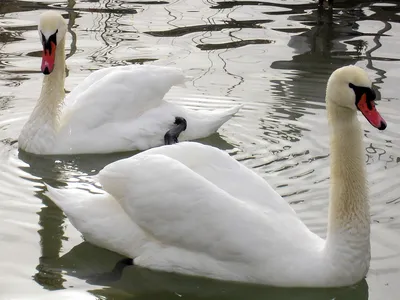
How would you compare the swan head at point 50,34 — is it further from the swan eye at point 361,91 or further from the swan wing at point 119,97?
the swan eye at point 361,91

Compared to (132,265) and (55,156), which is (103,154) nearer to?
(55,156)

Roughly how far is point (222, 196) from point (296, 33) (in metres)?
7.21

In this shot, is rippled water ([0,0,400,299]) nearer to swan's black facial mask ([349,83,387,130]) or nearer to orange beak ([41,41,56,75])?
orange beak ([41,41,56,75])

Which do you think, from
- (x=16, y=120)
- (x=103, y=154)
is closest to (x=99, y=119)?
(x=103, y=154)

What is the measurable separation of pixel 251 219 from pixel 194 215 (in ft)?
1.01

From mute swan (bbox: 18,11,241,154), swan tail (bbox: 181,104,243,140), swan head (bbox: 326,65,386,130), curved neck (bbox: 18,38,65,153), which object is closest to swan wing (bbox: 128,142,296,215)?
swan head (bbox: 326,65,386,130)

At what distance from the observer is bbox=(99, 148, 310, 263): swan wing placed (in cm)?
500

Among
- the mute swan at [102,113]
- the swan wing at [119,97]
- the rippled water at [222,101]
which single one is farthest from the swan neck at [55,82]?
the rippled water at [222,101]

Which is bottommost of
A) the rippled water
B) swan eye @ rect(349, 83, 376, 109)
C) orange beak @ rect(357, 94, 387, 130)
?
the rippled water

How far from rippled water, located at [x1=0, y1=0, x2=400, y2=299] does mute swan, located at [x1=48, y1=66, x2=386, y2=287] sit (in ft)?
0.50

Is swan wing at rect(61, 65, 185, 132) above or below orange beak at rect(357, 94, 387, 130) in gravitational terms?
below

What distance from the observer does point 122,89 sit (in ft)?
24.8

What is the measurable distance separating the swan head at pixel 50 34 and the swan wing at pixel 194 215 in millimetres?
2479

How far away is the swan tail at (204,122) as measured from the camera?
790 centimetres
